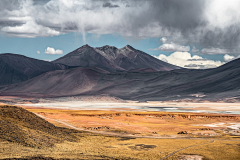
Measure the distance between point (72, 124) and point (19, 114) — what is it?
18549mm

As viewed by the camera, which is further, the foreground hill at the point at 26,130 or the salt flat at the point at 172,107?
the salt flat at the point at 172,107

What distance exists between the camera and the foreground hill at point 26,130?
1180 inches

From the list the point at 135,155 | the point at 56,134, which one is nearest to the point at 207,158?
the point at 135,155

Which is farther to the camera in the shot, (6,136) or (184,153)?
(184,153)

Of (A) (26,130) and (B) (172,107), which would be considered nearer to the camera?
(A) (26,130)

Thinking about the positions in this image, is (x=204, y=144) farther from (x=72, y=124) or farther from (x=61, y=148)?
(x=72, y=124)

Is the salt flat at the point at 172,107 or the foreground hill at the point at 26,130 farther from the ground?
the salt flat at the point at 172,107

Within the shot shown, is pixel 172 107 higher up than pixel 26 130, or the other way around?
pixel 172 107

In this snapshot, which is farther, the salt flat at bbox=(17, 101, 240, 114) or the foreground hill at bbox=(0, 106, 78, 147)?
the salt flat at bbox=(17, 101, 240, 114)

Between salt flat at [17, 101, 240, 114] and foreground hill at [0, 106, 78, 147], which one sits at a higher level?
salt flat at [17, 101, 240, 114]

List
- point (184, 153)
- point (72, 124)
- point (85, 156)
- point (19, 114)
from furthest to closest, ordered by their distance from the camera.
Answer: point (72, 124) < point (19, 114) < point (184, 153) < point (85, 156)

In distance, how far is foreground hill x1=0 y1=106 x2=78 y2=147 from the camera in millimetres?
29984

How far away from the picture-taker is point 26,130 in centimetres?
3250

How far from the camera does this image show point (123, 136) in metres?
45.2
